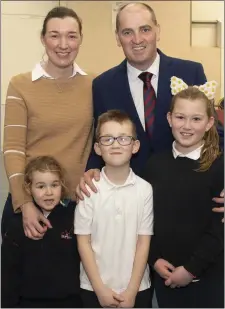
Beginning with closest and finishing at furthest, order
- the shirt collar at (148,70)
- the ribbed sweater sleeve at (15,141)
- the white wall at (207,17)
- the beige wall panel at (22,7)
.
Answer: the ribbed sweater sleeve at (15,141)
the shirt collar at (148,70)
the beige wall panel at (22,7)
the white wall at (207,17)

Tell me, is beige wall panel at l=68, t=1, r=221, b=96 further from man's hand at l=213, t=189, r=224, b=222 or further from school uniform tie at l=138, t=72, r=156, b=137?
man's hand at l=213, t=189, r=224, b=222

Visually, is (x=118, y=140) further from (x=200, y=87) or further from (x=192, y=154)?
(x=200, y=87)

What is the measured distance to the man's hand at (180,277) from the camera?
1.68m

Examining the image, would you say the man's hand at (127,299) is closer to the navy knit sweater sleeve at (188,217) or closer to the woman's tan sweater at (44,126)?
the navy knit sweater sleeve at (188,217)

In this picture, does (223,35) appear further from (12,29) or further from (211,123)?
(211,123)

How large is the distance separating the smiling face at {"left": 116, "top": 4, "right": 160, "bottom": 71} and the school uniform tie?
6cm

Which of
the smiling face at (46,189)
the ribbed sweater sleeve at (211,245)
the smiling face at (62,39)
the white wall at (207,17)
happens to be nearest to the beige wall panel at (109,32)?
the white wall at (207,17)

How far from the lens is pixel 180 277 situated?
5.53ft

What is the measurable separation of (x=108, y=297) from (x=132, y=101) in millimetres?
869

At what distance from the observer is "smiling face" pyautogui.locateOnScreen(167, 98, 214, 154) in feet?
5.75

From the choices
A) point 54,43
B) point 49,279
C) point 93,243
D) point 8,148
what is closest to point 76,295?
point 49,279

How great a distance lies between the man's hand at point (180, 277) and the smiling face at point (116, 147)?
47cm

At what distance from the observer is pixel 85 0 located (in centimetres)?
407

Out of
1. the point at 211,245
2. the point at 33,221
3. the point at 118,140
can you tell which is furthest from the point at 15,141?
the point at 211,245
